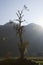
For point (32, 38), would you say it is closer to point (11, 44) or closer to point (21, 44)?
point (11, 44)

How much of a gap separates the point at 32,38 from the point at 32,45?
5597mm

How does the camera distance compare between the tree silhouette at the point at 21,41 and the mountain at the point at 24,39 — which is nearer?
the tree silhouette at the point at 21,41

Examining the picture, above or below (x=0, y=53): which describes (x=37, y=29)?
above

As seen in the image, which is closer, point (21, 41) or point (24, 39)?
point (21, 41)

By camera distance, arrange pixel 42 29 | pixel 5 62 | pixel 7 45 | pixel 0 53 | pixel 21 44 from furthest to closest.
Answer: pixel 42 29 < pixel 7 45 < pixel 0 53 < pixel 21 44 < pixel 5 62

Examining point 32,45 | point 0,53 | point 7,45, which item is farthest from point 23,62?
point 32,45

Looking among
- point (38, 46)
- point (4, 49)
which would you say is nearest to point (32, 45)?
point (38, 46)

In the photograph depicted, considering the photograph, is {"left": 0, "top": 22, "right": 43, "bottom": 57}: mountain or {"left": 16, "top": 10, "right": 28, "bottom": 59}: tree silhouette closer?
{"left": 16, "top": 10, "right": 28, "bottom": 59}: tree silhouette

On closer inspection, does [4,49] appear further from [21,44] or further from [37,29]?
[21,44]

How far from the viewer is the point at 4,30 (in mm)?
108875

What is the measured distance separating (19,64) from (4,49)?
61086mm

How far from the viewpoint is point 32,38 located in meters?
109

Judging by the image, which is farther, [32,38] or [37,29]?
[37,29]

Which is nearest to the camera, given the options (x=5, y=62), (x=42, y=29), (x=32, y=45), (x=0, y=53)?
(x=5, y=62)
